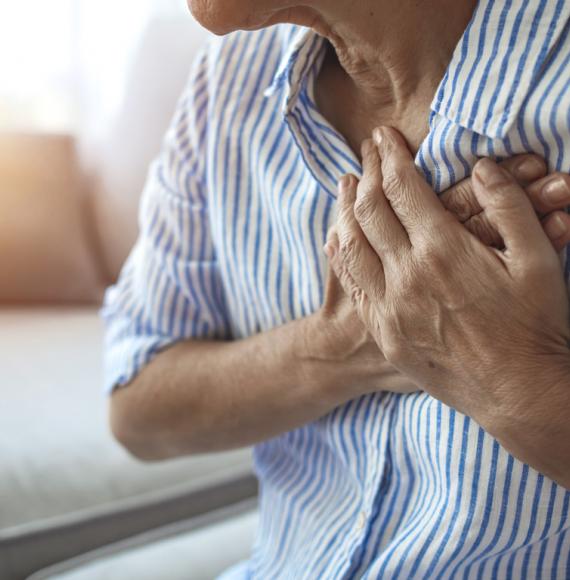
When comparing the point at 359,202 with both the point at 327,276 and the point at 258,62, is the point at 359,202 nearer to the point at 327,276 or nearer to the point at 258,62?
the point at 327,276

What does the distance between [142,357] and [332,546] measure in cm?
31

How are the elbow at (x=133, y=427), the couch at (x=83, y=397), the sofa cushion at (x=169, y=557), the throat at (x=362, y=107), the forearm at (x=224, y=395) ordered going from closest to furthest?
the throat at (x=362, y=107) < the forearm at (x=224, y=395) < the elbow at (x=133, y=427) < the sofa cushion at (x=169, y=557) < the couch at (x=83, y=397)

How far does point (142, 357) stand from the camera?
3.24ft

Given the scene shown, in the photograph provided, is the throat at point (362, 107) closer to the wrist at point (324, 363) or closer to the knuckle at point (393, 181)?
the knuckle at point (393, 181)

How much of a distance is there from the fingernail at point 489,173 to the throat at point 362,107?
94 mm

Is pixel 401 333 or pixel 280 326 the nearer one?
pixel 401 333

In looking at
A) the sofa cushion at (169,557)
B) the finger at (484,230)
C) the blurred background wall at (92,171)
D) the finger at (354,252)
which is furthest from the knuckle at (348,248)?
the blurred background wall at (92,171)

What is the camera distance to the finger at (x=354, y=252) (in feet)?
2.34

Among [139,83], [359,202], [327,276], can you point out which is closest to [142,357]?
[327,276]

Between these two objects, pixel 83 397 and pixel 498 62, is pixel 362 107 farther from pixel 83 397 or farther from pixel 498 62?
pixel 83 397

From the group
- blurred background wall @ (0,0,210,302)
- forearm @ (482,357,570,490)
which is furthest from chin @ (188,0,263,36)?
blurred background wall @ (0,0,210,302)

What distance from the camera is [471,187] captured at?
67 cm

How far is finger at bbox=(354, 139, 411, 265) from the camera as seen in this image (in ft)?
2.26

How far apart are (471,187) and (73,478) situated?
1.10 metres
